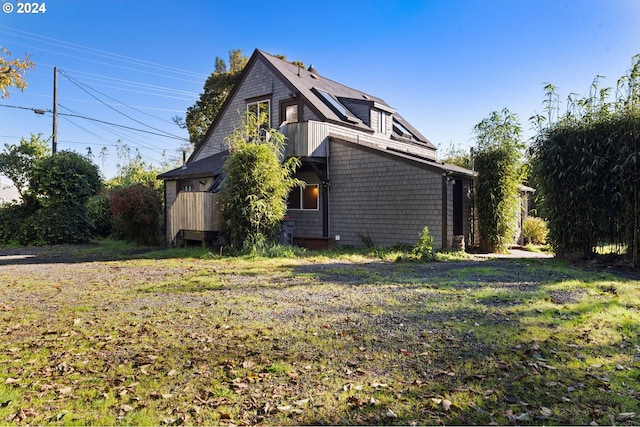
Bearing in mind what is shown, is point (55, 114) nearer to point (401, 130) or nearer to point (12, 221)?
point (12, 221)

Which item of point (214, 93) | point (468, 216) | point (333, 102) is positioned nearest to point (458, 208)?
point (468, 216)

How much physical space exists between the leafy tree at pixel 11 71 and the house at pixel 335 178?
5.28 m

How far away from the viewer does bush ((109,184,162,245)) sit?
13688mm

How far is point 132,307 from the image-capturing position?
16.3ft

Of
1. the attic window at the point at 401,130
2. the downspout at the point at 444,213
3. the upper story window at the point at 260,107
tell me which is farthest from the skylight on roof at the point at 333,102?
the downspout at the point at 444,213

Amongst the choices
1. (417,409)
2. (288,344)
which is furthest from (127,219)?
(417,409)

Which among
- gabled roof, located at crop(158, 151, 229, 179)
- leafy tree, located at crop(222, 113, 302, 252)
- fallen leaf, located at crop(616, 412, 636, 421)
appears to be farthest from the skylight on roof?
fallen leaf, located at crop(616, 412, 636, 421)

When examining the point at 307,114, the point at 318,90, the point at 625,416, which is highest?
the point at 318,90

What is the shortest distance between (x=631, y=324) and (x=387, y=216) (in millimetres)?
8053

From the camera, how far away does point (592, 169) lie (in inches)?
330

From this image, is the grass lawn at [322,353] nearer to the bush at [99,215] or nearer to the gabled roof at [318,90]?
the gabled roof at [318,90]

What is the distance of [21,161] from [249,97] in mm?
10290

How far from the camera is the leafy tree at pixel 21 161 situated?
52.1 feet

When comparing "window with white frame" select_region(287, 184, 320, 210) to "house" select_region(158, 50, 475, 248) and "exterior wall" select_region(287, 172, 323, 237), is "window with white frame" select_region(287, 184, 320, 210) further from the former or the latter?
"exterior wall" select_region(287, 172, 323, 237)
